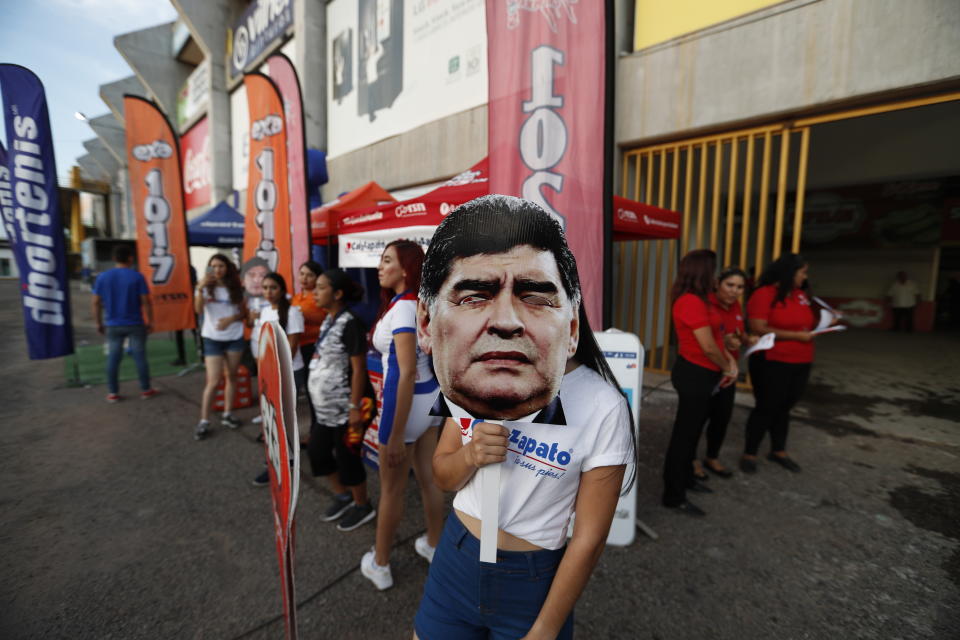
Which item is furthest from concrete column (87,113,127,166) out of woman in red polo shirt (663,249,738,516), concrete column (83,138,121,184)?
woman in red polo shirt (663,249,738,516)

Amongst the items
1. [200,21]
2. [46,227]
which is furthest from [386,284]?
[200,21]

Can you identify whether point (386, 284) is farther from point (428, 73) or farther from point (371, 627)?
point (428, 73)

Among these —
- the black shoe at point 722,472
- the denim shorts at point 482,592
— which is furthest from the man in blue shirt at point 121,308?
the black shoe at point 722,472

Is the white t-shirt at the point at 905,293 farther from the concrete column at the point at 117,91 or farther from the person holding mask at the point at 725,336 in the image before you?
the concrete column at the point at 117,91

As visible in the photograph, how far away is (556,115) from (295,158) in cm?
329

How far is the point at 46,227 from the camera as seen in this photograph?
4035 millimetres

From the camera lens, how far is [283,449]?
1.12 m

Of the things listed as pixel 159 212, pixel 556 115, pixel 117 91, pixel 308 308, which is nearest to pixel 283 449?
pixel 556 115

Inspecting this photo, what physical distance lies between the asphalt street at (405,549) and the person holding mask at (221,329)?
33 centimetres

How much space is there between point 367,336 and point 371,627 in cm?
146

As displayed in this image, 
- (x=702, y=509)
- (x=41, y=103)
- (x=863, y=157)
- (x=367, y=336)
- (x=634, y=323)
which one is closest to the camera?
(x=367, y=336)

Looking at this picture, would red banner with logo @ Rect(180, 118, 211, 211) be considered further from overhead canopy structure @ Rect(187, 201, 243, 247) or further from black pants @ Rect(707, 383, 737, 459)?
black pants @ Rect(707, 383, 737, 459)

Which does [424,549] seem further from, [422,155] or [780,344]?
[422,155]

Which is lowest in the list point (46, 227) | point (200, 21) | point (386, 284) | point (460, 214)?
point (386, 284)
